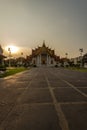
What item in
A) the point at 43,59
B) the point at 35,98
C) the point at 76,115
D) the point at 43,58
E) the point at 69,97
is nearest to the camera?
the point at 76,115

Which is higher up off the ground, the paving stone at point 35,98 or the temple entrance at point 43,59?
the temple entrance at point 43,59

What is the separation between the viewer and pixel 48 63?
154250 mm

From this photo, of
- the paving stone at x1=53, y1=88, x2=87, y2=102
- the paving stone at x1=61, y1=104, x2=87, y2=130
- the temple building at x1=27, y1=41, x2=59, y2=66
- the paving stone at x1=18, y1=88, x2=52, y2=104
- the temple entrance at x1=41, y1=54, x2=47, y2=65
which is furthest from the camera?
the temple building at x1=27, y1=41, x2=59, y2=66

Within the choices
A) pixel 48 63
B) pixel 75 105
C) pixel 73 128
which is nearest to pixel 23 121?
pixel 73 128

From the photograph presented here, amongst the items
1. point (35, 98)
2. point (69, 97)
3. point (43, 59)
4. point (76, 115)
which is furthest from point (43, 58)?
point (76, 115)

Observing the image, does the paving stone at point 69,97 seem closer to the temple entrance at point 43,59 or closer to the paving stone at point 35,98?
the paving stone at point 35,98

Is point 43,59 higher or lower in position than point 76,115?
higher

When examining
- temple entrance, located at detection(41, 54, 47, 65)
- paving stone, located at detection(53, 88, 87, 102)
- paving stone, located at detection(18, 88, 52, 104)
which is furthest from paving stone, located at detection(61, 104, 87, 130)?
temple entrance, located at detection(41, 54, 47, 65)

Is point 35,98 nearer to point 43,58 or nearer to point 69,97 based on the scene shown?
point 69,97

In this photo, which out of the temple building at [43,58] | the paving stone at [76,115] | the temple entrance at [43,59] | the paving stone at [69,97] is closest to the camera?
the paving stone at [76,115]

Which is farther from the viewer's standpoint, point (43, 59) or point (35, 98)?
point (43, 59)

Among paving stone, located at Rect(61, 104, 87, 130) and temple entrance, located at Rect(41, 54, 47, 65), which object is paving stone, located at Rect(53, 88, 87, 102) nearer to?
paving stone, located at Rect(61, 104, 87, 130)

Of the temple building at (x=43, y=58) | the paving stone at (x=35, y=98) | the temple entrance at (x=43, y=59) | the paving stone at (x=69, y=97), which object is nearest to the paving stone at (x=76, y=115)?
the paving stone at (x=69, y=97)

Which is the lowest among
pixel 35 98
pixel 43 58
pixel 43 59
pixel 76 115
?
pixel 35 98
